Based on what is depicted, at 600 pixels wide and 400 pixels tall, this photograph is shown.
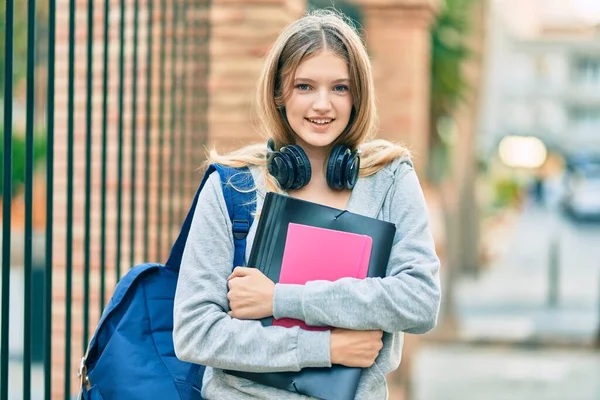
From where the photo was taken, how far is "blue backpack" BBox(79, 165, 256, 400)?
7.79ft

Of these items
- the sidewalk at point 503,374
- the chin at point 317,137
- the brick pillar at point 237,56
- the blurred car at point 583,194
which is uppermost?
the brick pillar at point 237,56

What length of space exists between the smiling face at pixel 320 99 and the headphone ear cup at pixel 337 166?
38 mm

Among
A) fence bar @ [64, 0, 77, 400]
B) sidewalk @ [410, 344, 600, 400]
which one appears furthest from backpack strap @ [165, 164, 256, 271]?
sidewalk @ [410, 344, 600, 400]

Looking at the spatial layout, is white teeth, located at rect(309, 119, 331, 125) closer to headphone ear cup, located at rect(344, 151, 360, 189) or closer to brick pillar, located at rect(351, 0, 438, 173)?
headphone ear cup, located at rect(344, 151, 360, 189)

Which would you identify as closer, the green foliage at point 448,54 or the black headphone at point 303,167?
the black headphone at point 303,167

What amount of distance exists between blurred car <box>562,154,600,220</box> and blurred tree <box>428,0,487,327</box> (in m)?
20.1

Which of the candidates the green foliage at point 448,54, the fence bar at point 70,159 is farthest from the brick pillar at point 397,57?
the green foliage at point 448,54

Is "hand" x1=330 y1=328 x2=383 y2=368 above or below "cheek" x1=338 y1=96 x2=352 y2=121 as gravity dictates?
below

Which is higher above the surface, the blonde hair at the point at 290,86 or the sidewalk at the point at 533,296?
the blonde hair at the point at 290,86

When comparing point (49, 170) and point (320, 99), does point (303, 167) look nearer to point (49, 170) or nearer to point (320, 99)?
point (320, 99)

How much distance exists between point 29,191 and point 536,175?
6252 cm

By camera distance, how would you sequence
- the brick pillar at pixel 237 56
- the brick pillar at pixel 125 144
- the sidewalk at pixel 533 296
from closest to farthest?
the brick pillar at pixel 125 144
the brick pillar at pixel 237 56
the sidewalk at pixel 533 296

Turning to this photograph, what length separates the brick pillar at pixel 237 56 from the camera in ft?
17.5

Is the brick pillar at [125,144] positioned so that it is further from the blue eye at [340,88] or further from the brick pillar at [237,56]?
the blue eye at [340,88]
